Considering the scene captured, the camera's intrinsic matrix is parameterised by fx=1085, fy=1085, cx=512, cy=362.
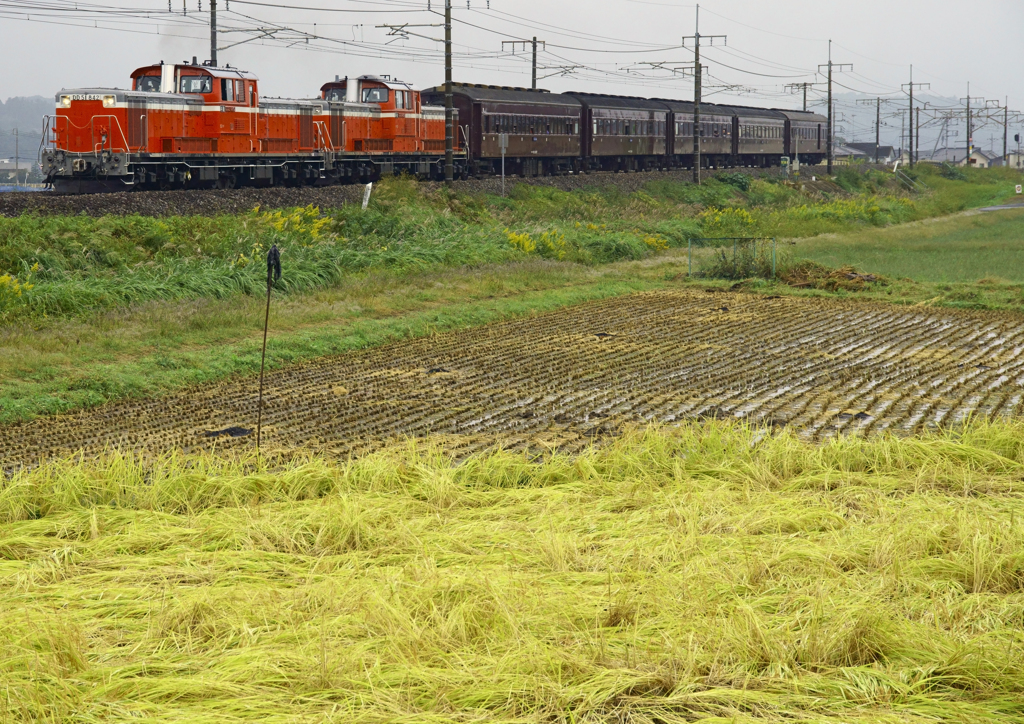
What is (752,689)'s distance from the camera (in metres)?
4.52

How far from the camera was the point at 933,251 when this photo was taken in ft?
103

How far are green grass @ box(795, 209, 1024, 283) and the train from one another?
10.4m

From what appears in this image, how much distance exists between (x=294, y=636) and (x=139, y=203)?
65.7 ft

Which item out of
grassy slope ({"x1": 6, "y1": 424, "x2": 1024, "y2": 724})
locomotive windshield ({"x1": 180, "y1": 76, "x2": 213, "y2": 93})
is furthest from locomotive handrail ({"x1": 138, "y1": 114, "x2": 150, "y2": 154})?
grassy slope ({"x1": 6, "y1": 424, "x2": 1024, "y2": 724})

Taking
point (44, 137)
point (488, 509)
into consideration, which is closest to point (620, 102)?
point (44, 137)

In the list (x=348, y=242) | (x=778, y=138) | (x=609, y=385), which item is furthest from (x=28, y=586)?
(x=778, y=138)

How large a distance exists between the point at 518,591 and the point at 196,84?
25349 millimetres

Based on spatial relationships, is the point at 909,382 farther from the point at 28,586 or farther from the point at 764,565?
the point at 28,586

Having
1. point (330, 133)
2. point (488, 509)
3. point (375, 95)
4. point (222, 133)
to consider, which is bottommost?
point (488, 509)

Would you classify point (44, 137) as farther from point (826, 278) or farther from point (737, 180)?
point (737, 180)

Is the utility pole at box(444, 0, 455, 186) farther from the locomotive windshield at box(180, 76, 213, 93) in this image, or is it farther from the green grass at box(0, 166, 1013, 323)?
the locomotive windshield at box(180, 76, 213, 93)

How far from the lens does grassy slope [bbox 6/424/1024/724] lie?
175 inches

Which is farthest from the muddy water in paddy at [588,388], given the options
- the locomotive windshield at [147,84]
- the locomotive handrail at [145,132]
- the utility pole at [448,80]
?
the utility pole at [448,80]

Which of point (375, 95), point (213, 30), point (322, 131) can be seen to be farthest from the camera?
point (375, 95)
